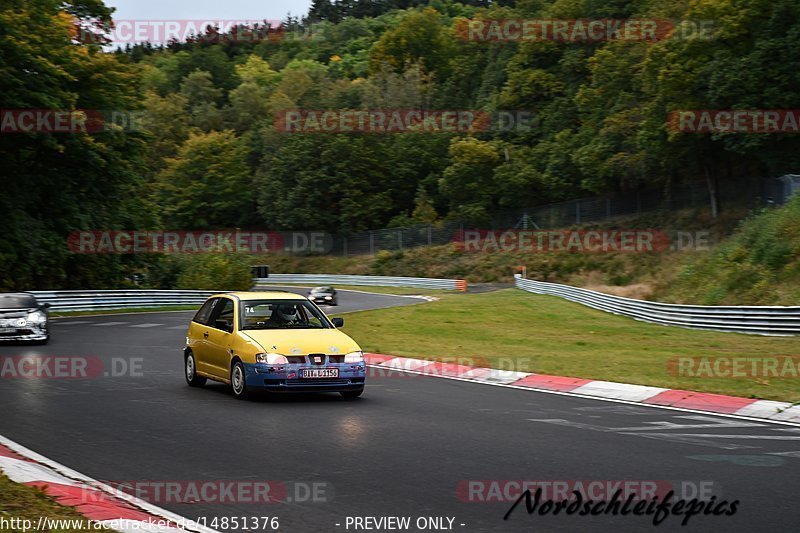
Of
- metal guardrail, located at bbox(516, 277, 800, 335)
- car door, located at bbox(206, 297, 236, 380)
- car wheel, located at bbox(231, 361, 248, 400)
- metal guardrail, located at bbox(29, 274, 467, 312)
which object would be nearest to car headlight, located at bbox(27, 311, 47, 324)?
car door, located at bbox(206, 297, 236, 380)

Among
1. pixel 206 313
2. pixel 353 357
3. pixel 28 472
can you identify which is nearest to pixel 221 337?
pixel 206 313

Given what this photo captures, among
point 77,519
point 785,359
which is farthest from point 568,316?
point 77,519

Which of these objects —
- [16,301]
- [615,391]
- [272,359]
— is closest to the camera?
[272,359]

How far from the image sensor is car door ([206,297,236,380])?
1481cm

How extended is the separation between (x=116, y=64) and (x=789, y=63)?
118 feet

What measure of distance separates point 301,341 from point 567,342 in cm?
1293

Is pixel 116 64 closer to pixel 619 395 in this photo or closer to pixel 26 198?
pixel 26 198

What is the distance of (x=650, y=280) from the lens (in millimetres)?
58219

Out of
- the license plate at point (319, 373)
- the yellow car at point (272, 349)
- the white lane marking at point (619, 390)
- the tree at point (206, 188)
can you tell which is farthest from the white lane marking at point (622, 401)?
the tree at point (206, 188)

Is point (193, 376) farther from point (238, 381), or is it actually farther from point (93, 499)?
point (93, 499)

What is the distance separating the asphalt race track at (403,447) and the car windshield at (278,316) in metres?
1.17

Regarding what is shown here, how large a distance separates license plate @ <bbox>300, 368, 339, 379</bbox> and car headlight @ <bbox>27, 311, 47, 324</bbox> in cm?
1397

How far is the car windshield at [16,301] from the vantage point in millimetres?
25145

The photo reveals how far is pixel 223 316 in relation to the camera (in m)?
15.5
